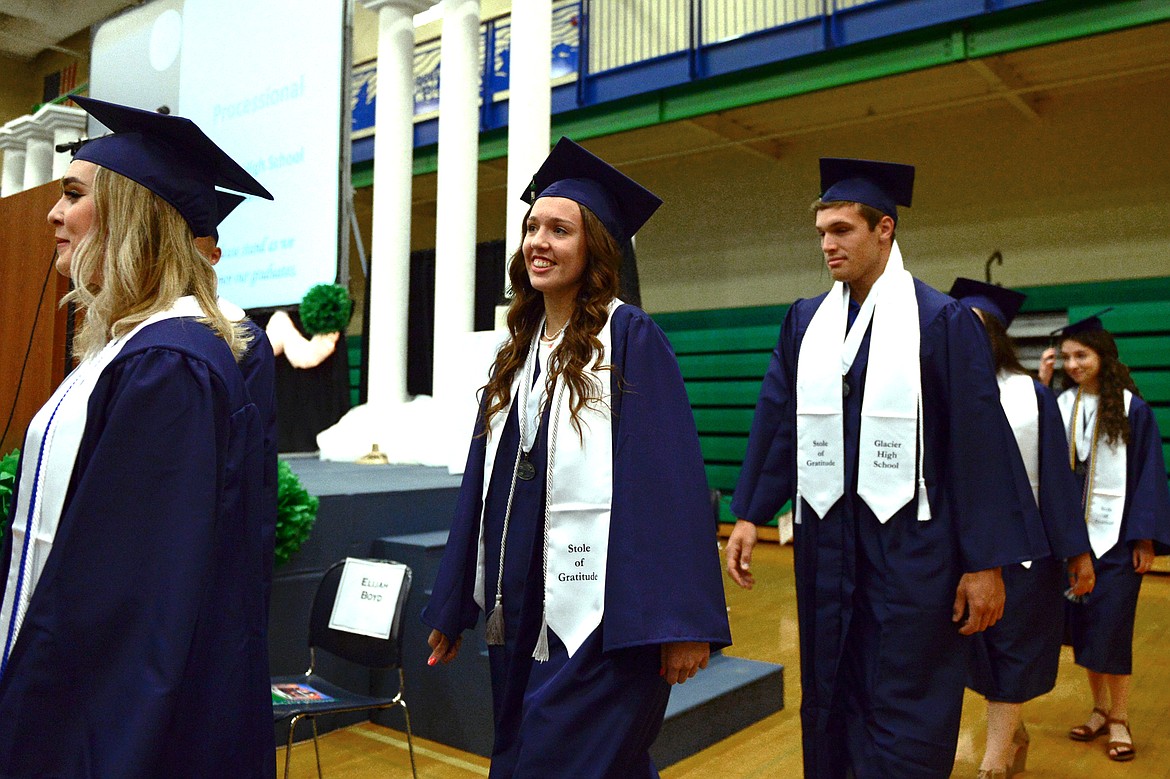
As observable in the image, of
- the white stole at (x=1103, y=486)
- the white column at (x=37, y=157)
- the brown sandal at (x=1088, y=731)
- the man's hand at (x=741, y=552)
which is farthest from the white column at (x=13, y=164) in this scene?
the brown sandal at (x=1088, y=731)

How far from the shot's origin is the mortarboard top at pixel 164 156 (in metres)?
1.51

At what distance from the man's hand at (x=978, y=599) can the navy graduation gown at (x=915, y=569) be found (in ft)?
0.07

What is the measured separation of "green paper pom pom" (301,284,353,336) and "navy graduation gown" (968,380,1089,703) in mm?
3535

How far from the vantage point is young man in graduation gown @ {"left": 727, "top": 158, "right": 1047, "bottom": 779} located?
217cm

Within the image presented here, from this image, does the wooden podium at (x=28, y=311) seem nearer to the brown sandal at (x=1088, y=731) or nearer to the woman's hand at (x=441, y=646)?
the woman's hand at (x=441, y=646)

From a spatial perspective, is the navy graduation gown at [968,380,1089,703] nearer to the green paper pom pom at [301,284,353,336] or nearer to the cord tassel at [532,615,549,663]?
the cord tassel at [532,615,549,663]

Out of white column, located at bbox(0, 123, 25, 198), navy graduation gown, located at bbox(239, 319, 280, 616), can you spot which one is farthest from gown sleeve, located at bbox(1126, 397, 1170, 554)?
white column, located at bbox(0, 123, 25, 198)

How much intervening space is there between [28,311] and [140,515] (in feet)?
9.09

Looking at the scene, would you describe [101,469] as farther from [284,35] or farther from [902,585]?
[284,35]

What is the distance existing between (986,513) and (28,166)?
11522 millimetres

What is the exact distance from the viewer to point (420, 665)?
12.6ft

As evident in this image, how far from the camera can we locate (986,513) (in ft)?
7.27

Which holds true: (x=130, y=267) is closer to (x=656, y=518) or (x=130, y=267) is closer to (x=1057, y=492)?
(x=656, y=518)

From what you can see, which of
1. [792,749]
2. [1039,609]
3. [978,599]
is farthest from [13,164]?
[978,599]
